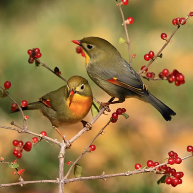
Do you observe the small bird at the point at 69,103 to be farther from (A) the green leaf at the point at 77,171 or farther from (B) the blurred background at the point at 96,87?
(B) the blurred background at the point at 96,87

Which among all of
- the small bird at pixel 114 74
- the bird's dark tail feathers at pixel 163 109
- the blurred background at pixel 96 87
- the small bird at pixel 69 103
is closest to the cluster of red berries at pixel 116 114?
the small bird at pixel 69 103

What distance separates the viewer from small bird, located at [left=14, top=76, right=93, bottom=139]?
2611 millimetres

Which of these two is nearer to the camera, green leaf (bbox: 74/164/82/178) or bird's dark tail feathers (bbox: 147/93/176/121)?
green leaf (bbox: 74/164/82/178)

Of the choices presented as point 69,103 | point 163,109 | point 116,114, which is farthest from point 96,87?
point 116,114

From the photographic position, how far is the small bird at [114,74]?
322cm

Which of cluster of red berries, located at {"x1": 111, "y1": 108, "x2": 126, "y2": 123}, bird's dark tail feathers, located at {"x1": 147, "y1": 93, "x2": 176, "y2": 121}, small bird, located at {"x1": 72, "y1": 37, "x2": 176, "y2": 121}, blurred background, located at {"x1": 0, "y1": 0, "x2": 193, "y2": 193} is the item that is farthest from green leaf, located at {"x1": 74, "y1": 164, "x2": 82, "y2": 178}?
blurred background, located at {"x1": 0, "y1": 0, "x2": 193, "y2": 193}

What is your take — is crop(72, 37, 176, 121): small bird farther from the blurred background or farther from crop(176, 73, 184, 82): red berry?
the blurred background

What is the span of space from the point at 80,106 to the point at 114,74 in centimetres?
75

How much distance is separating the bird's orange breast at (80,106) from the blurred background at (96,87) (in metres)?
1.49

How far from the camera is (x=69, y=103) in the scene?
280cm

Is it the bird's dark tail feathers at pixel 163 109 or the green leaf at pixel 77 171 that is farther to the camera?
the bird's dark tail feathers at pixel 163 109

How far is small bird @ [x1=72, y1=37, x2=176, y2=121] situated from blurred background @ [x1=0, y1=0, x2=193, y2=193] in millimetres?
1108

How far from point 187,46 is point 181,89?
1.14 m

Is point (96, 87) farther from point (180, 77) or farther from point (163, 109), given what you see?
point (180, 77)
